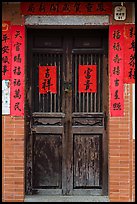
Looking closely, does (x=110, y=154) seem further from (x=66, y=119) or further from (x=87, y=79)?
(x=87, y=79)

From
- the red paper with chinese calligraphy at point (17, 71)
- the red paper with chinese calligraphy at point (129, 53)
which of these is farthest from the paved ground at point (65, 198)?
the red paper with chinese calligraphy at point (129, 53)

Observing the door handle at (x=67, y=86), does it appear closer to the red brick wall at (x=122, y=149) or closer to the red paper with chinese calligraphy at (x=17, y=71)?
the red paper with chinese calligraphy at (x=17, y=71)

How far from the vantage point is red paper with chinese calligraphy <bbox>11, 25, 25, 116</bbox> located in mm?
6547

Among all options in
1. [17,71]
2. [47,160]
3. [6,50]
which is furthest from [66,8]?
[47,160]

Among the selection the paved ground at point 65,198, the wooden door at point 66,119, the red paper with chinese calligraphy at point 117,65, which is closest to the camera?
the red paper with chinese calligraphy at point 117,65

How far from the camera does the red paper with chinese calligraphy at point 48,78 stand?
6.89 meters

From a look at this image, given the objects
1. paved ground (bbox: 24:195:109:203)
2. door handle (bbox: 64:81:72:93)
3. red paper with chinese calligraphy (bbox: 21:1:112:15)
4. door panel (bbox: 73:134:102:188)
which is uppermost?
red paper with chinese calligraphy (bbox: 21:1:112:15)

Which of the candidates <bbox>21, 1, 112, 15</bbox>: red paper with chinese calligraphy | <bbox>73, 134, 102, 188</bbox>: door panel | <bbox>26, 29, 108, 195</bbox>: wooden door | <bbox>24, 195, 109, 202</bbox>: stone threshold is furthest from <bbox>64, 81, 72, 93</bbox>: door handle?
<bbox>24, 195, 109, 202</bbox>: stone threshold

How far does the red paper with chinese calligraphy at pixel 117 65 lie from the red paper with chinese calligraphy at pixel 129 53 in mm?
64

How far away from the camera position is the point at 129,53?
654 cm

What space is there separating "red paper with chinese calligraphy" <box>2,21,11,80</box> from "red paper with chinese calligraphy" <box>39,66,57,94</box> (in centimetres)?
61

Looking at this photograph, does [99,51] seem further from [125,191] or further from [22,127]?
[125,191]

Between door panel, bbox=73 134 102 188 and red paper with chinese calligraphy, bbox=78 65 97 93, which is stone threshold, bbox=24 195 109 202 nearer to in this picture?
door panel, bbox=73 134 102 188

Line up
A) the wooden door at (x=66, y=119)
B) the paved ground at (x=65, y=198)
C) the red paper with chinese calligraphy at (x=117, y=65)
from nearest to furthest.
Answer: the red paper with chinese calligraphy at (x=117, y=65), the paved ground at (x=65, y=198), the wooden door at (x=66, y=119)
